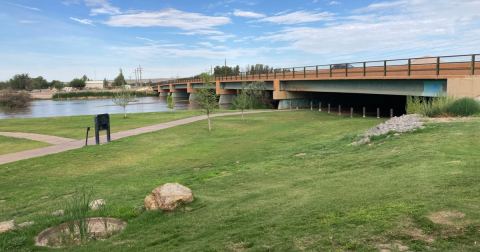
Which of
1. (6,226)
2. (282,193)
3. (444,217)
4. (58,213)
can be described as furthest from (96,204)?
(444,217)

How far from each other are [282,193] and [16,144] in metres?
16.0

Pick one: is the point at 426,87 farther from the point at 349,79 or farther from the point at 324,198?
the point at 324,198

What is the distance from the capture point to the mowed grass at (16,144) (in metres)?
17.1

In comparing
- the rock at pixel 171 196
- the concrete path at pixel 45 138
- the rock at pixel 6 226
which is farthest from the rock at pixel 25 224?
the concrete path at pixel 45 138

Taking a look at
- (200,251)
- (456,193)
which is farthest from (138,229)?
(456,193)

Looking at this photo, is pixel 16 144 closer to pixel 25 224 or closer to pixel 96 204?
pixel 96 204

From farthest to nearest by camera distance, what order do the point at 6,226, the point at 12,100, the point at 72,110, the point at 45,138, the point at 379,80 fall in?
the point at 12,100, the point at 72,110, the point at 379,80, the point at 45,138, the point at 6,226

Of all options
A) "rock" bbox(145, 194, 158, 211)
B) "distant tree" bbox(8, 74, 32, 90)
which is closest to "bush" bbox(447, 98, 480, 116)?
"rock" bbox(145, 194, 158, 211)

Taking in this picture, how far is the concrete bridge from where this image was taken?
2177cm

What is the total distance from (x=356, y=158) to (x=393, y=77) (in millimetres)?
18913

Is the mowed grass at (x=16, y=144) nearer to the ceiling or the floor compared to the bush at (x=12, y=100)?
nearer to the floor

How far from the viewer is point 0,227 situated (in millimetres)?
6270

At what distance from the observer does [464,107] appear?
16016 mm

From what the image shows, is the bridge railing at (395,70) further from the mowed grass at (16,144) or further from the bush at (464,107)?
the mowed grass at (16,144)
